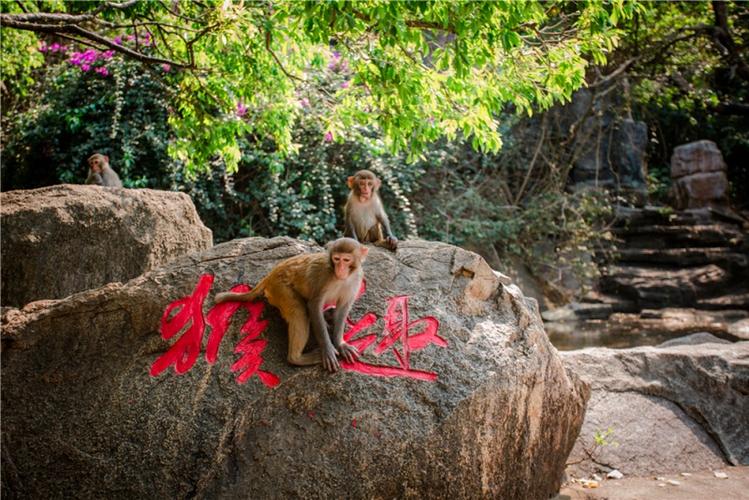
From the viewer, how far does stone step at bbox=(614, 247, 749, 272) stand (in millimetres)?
13867

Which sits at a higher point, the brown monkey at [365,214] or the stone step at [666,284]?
the brown monkey at [365,214]

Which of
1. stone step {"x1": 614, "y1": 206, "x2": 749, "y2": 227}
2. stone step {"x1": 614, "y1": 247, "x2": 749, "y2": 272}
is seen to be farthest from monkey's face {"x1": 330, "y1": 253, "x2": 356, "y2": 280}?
stone step {"x1": 614, "y1": 206, "x2": 749, "y2": 227}

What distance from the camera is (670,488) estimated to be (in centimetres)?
430

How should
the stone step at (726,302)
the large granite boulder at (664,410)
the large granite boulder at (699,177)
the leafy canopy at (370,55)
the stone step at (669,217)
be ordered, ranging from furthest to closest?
the large granite boulder at (699,177) → the stone step at (669,217) → the stone step at (726,302) → the large granite boulder at (664,410) → the leafy canopy at (370,55)

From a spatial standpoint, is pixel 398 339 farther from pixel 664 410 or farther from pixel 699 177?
pixel 699 177

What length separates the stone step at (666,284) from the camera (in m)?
13.1

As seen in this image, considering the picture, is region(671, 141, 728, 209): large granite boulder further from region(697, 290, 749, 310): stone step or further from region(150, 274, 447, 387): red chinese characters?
region(150, 274, 447, 387): red chinese characters

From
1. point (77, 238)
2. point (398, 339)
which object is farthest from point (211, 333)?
point (77, 238)

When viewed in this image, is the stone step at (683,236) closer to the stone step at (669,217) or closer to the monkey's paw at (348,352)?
the stone step at (669,217)

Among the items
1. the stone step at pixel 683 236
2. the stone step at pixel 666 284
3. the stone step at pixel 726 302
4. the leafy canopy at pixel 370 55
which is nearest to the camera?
the leafy canopy at pixel 370 55

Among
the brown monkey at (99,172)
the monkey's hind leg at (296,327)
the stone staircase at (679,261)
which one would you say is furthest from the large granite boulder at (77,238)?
the stone staircase at (679,261)

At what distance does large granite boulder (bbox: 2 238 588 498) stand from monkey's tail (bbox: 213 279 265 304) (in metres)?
0.05

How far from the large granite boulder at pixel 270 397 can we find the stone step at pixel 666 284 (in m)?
10.2

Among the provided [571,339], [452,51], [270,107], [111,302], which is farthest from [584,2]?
[571,339]
